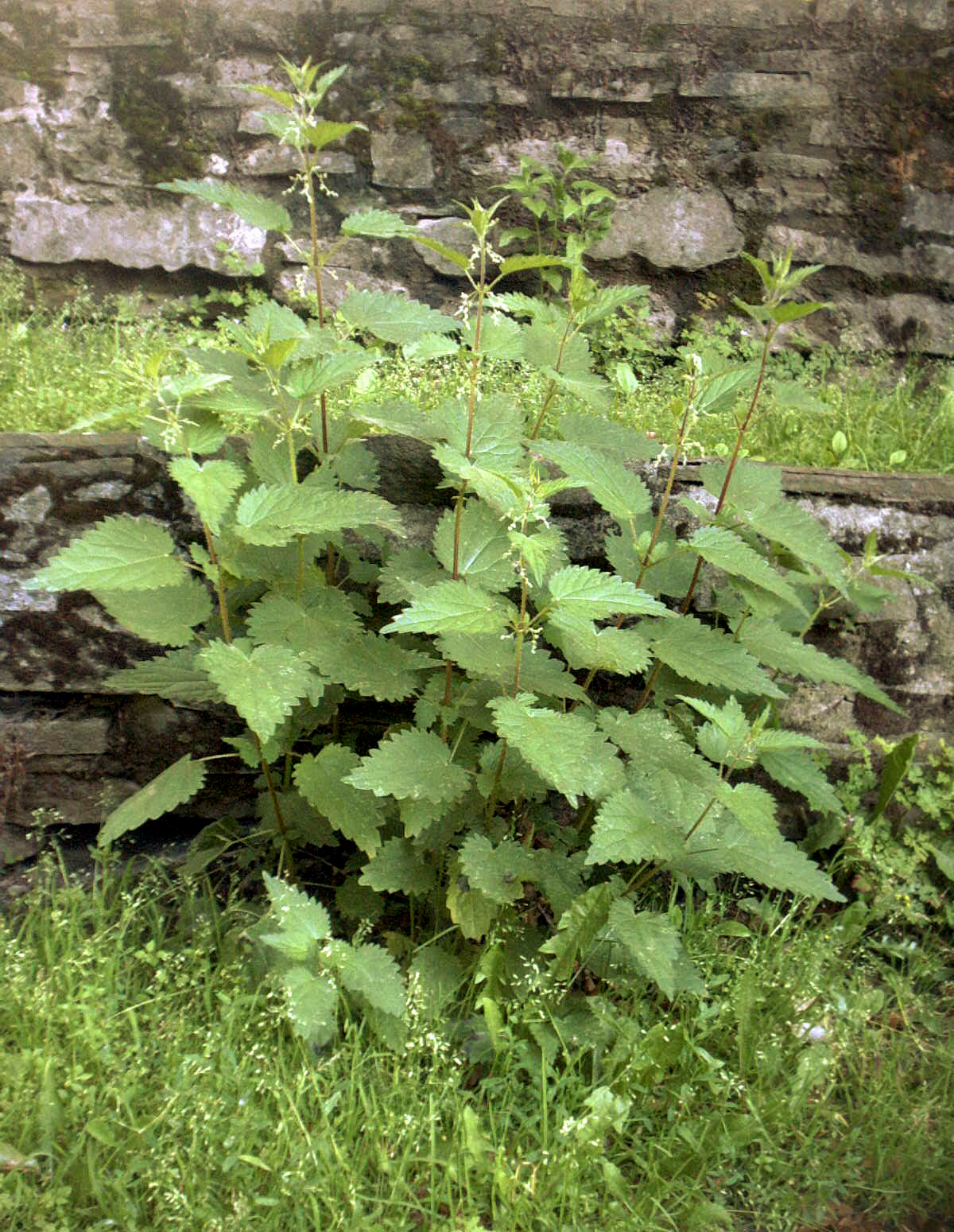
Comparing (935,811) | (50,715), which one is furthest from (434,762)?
(935,811)

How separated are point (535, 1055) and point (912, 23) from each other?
4.57m

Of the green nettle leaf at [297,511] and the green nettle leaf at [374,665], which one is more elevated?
the green nettle leaf at [297,511]

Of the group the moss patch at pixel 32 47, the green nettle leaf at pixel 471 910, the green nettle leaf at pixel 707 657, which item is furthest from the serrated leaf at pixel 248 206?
the moss patch at pixel 32 47

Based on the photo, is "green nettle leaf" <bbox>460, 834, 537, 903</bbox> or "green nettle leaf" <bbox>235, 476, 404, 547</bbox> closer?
"green nettle leaf" <bbox>235, 476, 404, 547</bbox>

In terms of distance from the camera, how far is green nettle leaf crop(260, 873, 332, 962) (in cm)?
184

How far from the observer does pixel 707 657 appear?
211 centimetres

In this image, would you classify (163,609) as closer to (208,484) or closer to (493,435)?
(208,484)

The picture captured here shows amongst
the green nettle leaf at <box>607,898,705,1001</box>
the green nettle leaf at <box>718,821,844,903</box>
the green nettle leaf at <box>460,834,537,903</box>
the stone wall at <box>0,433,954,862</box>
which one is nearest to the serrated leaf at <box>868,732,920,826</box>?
the stone wall at <box>0,433,954,862</box>

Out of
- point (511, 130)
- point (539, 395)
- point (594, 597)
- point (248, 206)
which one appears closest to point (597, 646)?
point (594, 597)

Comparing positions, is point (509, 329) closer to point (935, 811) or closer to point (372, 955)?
point (372, 955)

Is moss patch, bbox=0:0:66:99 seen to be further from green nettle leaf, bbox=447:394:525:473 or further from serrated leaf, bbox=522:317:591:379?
green nettle leaf, bbox=447:394:525:473

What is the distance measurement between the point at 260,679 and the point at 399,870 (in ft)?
2.03

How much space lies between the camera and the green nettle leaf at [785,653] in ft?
7.63

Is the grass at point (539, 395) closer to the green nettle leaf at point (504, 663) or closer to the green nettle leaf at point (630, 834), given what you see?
the green nettle leaf at point (504, 663)
